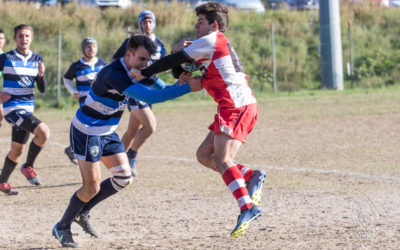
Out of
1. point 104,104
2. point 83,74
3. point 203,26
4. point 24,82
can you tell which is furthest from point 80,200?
point 83,74

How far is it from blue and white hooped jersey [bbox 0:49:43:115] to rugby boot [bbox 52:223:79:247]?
3045mm

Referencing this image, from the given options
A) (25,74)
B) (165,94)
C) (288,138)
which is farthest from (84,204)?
(288,138)

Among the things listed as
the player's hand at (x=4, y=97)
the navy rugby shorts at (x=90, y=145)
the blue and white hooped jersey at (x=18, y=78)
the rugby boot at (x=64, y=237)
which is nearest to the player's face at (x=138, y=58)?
the navy rugby shorts at (x=90, y=145)

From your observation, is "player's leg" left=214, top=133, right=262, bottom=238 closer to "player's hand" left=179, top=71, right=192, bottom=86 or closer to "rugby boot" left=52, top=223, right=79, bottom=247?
"player's hand" left=179, top=71, right=192, bottom=86

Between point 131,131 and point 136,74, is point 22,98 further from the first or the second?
point 136,74

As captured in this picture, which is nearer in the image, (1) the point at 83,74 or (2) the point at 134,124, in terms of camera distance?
(2) the point at 134,124

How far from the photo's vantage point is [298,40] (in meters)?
25.2

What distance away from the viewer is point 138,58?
16.9 feet

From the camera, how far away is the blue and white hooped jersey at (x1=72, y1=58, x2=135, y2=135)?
5176 mm

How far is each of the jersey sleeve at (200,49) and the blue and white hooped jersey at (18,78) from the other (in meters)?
3.61

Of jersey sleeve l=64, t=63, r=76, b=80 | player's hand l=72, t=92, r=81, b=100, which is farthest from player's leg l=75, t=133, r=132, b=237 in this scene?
jersey sleeve l=64, t=63, r=76, b=80

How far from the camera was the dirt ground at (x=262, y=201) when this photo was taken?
17.7 feet

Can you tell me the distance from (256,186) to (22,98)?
384 centimetres

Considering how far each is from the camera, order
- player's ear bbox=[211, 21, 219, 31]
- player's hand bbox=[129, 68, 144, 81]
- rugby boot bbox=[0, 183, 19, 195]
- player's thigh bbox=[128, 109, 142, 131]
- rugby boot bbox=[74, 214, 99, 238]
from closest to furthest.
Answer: player's hand bbox=[129, 68, 144, 81] < player's ear bbox=[211, 21, 219, 31] < rugby boot bbox=[74, 214, 99, 238] < rugby boot bbox=[0, 183, 19, 195] < player's thigh bbox=[128, 109, 142, 131]
